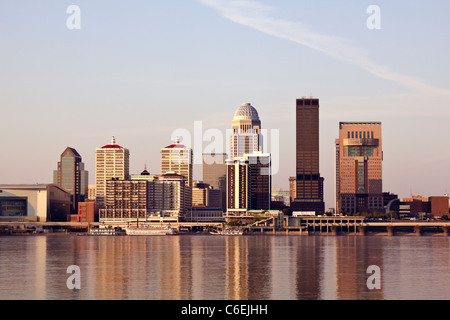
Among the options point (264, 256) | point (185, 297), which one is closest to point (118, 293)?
point (185, 297)

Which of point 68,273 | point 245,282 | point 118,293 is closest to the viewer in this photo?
point 118,293

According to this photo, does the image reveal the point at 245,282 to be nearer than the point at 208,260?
Yes

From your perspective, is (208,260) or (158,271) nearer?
(158,271)

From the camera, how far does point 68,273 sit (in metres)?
97.6
